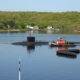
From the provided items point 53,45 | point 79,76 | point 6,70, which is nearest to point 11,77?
point 6,70

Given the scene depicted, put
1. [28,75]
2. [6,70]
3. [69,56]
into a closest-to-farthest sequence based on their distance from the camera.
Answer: [28,75] < [6,70] < [69,56]

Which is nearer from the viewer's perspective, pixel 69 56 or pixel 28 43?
pixel 69 56

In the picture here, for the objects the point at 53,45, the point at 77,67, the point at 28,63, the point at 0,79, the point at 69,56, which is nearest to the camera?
the point at 0,79

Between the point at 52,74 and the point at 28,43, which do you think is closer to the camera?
the point at 52,74

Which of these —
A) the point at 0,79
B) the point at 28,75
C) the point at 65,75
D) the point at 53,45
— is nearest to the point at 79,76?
the point at 65,75

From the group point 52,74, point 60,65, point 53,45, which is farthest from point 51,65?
point 53,45

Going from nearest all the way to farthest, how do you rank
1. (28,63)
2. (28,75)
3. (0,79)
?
1. (0,79)
2. (28,75)
3. (28,63)

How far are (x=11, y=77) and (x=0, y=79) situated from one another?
64.7 inches

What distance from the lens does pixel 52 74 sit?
36969 millimetres

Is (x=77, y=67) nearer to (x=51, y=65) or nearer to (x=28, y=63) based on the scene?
(x=51, y=65)

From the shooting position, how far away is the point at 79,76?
35.9 metres

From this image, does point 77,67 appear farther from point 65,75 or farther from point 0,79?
point 0,79

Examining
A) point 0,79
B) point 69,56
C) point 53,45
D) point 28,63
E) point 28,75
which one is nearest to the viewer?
point 0,79

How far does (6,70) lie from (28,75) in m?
4.57
